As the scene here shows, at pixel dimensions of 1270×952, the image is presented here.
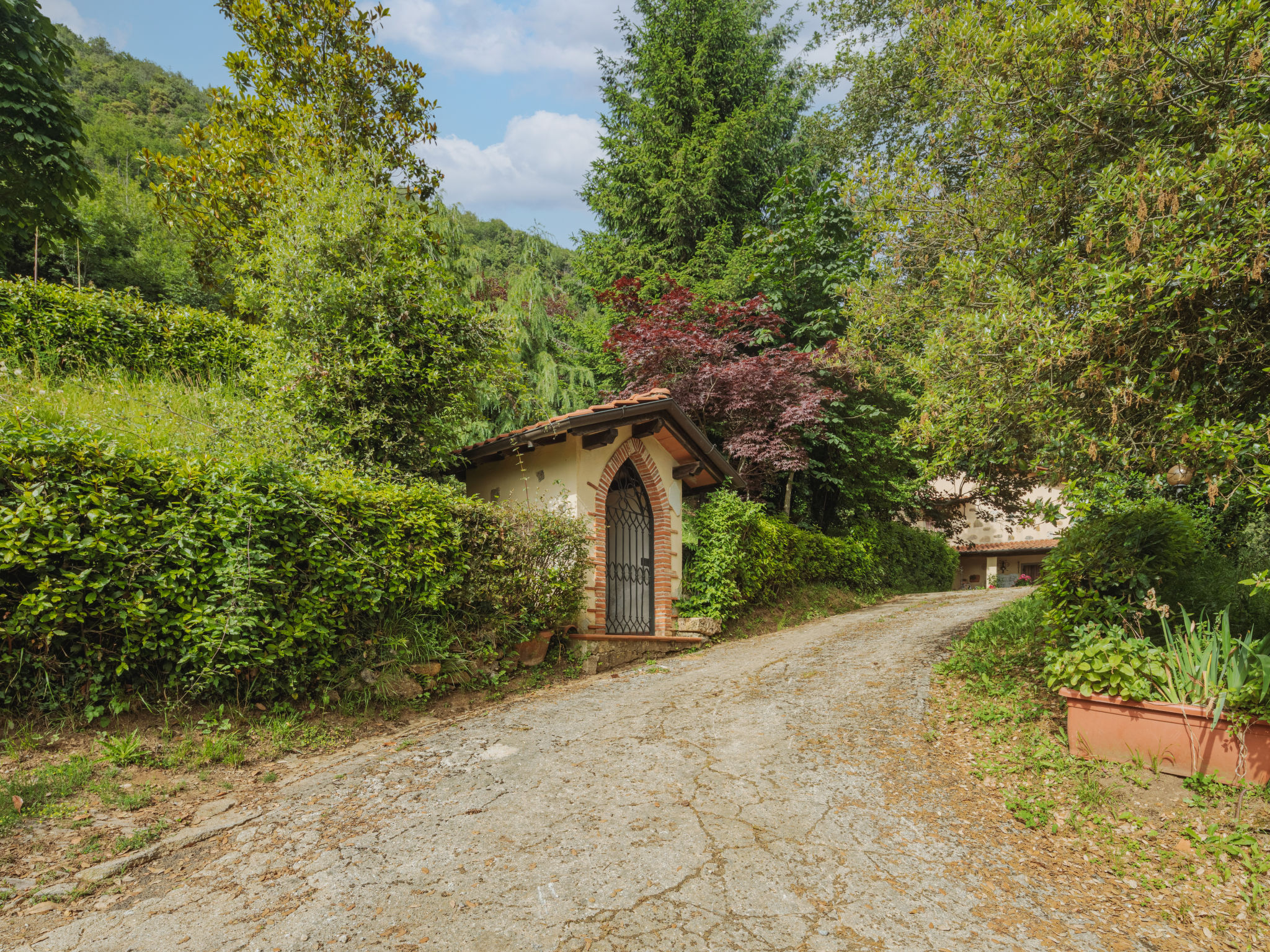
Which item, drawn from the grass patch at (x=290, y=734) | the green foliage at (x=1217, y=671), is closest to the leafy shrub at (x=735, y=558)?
the grass patch at (x=290, y=734)

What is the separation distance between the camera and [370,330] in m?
7.07

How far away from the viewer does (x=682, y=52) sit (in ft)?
57.1

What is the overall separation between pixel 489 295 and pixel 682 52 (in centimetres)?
996

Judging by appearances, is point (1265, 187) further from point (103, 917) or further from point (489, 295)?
point (489, 295)

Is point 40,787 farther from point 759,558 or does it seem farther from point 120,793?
point 759,558

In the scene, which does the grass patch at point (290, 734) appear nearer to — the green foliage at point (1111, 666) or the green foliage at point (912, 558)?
the green foliage at point (1111, 666)

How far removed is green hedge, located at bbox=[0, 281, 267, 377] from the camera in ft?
26.5

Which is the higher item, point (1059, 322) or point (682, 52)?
point (682, 52)

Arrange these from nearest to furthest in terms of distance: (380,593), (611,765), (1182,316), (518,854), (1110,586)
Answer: (518,854) → (1182,316) → (611,765) → (1110,586) → (380,593)

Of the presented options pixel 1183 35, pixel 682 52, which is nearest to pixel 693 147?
pixel 682 52

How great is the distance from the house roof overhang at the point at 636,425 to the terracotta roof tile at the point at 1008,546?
22147 mm

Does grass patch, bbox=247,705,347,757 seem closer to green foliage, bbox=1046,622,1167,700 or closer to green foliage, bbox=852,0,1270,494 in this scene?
green foliage, bbox=1046,622,1167,700

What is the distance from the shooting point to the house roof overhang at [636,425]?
756 centimetres

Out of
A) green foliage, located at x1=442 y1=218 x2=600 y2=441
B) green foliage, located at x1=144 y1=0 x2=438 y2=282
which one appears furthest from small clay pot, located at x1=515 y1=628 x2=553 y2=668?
green foliage, located at x1=144 y1=0 x2=438 y2=282
